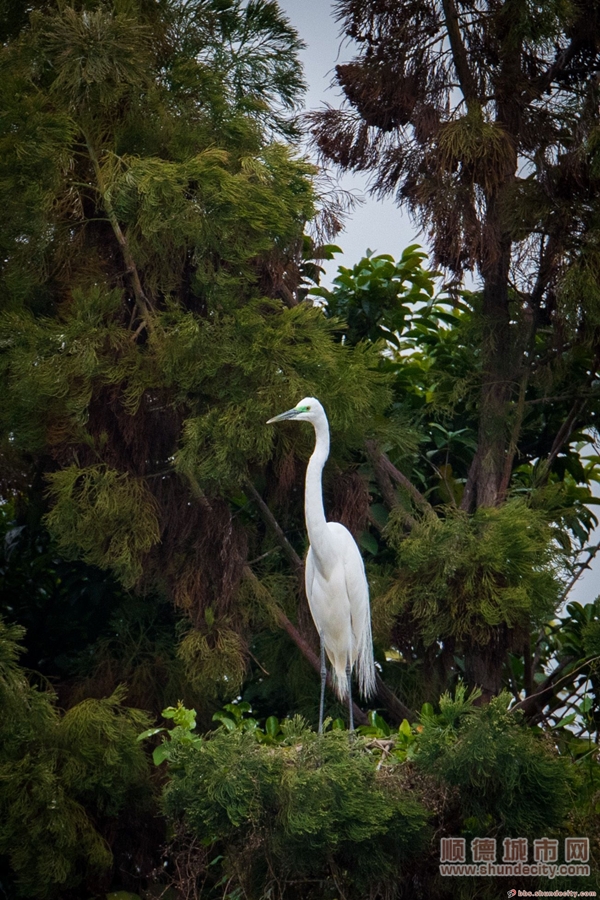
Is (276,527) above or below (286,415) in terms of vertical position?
below

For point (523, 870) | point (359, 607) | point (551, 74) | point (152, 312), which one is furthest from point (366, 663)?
point (551, 74)

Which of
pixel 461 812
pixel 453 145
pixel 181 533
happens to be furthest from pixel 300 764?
pixel 453 145

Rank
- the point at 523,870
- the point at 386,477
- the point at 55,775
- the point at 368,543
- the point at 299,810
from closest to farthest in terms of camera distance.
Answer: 1. the point at 299,810
2. the point at 523,870
3. the point at 55,775
4. the point at 386,477
5. the point at 368,543

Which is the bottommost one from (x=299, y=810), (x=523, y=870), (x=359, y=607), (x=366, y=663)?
(x=523, y=870)

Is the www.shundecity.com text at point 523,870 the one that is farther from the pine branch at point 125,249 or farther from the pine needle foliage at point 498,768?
the pine branch at point 125,249

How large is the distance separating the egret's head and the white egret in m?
0.10

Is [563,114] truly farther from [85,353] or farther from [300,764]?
[300,764]

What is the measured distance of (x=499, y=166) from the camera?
4215 millimetres

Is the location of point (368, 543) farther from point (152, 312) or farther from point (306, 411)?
point (152, 312)

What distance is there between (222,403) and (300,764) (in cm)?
137

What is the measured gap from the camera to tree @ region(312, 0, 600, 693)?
13.6ft

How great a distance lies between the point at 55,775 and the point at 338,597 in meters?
1.12

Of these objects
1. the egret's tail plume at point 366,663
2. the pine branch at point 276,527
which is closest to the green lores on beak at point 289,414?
the pine branch at point 276,527

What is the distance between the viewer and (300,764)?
315 centimetres
